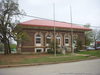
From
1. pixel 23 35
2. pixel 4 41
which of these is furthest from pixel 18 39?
pixel 4 41

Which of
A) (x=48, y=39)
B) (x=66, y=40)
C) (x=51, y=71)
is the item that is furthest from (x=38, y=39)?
(x=51, y=71)

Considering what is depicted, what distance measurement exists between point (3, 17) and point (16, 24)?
95.3 inches

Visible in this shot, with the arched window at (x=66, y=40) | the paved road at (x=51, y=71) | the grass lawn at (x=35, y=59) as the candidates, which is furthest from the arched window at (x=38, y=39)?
the paved road at (x=51, y=71)

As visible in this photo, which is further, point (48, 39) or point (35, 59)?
point (48, 39)

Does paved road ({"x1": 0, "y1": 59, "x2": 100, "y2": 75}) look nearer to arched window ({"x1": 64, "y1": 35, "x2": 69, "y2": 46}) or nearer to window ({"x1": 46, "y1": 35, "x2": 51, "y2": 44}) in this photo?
window ({"x1": 46, "y1": 35, "x2": 51, "y2": 44})

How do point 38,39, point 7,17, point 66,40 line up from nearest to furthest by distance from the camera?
point 7,17 < point 38,39 < point 66,40

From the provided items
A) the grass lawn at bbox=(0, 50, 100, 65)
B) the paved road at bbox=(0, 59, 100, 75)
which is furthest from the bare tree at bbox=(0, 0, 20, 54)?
the paved road at bbox=(0, 59, 100, 75)

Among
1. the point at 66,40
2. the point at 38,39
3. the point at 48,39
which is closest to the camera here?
the point at 38,39

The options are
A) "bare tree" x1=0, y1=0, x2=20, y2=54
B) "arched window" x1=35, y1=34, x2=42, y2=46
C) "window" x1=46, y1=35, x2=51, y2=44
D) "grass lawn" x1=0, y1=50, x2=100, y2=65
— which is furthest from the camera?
"window" x1=46, y1=35, x2=51, y2=44

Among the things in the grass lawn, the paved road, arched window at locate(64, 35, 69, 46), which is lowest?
the grass lawn

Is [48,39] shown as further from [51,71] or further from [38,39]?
[51,71]

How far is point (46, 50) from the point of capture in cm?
2772

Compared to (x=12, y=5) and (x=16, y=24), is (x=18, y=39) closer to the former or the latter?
(x=16, y=24)

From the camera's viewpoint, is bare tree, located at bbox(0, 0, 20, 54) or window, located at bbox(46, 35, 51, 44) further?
window, located at bbox(46, 35, 51, 44)
